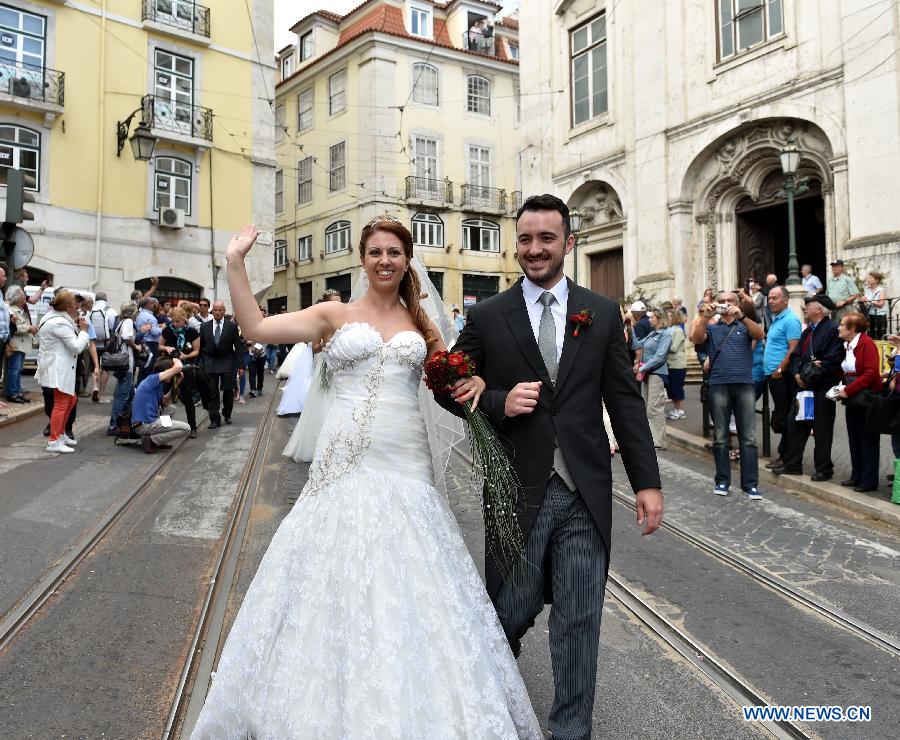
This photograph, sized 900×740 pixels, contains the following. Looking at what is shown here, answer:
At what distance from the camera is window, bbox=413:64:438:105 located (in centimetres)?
3338

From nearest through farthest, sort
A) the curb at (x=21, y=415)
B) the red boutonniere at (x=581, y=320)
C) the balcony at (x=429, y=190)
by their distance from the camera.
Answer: the red boutonniere at (x=581, y=320) < the curb at (x=21, y=415) < the balcony at (x=429, y=190)

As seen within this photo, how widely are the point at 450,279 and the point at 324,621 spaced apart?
3269cm

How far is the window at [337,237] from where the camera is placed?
113 feet

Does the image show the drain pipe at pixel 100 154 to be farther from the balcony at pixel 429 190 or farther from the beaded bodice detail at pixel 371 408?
the beaded bodice detail at pixel 371 408

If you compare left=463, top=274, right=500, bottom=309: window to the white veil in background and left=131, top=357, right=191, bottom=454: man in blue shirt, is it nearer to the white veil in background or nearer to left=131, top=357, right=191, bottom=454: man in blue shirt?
left=131, top=357, right=191, bottom=454: man in blue shirt

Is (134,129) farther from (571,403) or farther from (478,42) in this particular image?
(571,403)

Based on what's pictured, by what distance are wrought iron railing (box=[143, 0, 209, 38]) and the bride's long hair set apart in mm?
23936

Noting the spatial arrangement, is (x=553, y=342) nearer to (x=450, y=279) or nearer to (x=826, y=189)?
(x=826, y=189)

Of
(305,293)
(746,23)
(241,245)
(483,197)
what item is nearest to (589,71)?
(746,23)

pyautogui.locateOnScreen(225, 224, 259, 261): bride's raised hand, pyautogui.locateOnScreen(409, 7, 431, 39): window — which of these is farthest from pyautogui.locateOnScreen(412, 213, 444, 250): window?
pyautogui.locateOnScreen(225, 224, 259, 261): bride's raised hand

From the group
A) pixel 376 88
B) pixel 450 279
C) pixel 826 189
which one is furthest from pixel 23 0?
pixel 826 189

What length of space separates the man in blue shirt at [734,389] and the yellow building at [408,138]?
2591cm

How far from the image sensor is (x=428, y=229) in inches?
1355

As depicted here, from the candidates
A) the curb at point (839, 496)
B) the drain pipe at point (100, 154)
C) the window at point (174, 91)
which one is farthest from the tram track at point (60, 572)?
the window at point (174, 91)
